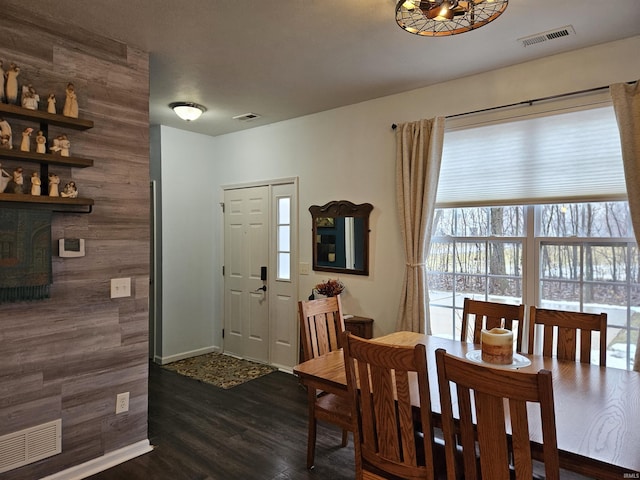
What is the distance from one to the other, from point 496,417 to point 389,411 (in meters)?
0.45

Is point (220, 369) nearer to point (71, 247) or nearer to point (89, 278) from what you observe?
point (89, 278)

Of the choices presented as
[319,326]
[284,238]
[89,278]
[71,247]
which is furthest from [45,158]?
[284,238]

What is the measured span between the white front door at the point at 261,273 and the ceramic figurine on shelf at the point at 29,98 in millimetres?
2621

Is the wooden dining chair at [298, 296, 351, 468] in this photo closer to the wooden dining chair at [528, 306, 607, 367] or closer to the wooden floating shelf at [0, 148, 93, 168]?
the wooden dining chair at [528, 306, 607, 367]

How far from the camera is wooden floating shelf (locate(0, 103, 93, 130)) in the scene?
7.38 feet

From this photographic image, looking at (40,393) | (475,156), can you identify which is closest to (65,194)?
(40,393)

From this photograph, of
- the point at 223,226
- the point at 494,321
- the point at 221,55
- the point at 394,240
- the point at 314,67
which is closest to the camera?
the point at 494,321

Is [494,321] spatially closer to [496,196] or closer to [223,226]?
[496,196]

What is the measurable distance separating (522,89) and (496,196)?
0.81m

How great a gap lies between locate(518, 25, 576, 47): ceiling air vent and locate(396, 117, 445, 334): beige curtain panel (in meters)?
0.84

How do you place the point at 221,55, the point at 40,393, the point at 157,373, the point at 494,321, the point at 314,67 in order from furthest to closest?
the point at 157,373 < the point at 314,67 < the point at 221,55 < the point at 494,321 < the point at 40,393

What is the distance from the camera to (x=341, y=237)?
13.8 ft

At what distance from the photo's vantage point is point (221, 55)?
A: 300cm

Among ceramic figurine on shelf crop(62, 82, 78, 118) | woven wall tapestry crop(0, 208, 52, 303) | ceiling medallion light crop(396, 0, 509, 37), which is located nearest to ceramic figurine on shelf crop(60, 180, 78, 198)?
woven wall tapestry crop(0, 208, 52, 303)
